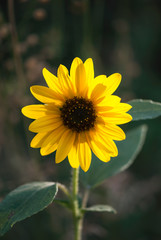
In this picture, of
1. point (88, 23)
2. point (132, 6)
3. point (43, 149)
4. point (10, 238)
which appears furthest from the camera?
point (132, 6)

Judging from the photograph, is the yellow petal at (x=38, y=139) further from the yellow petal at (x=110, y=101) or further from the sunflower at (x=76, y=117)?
the yellow petal at (x=110, y=101)

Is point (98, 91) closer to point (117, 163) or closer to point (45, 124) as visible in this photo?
point (45, 124)

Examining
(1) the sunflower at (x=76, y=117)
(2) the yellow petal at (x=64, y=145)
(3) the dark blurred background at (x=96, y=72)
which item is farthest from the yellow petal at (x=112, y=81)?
(3) the dark blurred background at (x=96, y=72)

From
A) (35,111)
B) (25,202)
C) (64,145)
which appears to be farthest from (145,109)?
(25,202)

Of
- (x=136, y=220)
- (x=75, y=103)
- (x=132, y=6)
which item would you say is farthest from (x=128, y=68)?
(x=75, y=103)

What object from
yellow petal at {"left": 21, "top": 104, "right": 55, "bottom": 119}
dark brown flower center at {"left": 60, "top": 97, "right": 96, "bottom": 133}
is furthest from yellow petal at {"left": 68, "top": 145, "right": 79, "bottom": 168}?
yellow petal at {"left": 21, "top": 104, "right": 55, "bottom": 119}

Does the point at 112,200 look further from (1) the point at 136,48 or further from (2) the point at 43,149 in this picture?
(1) the point at 136,48
